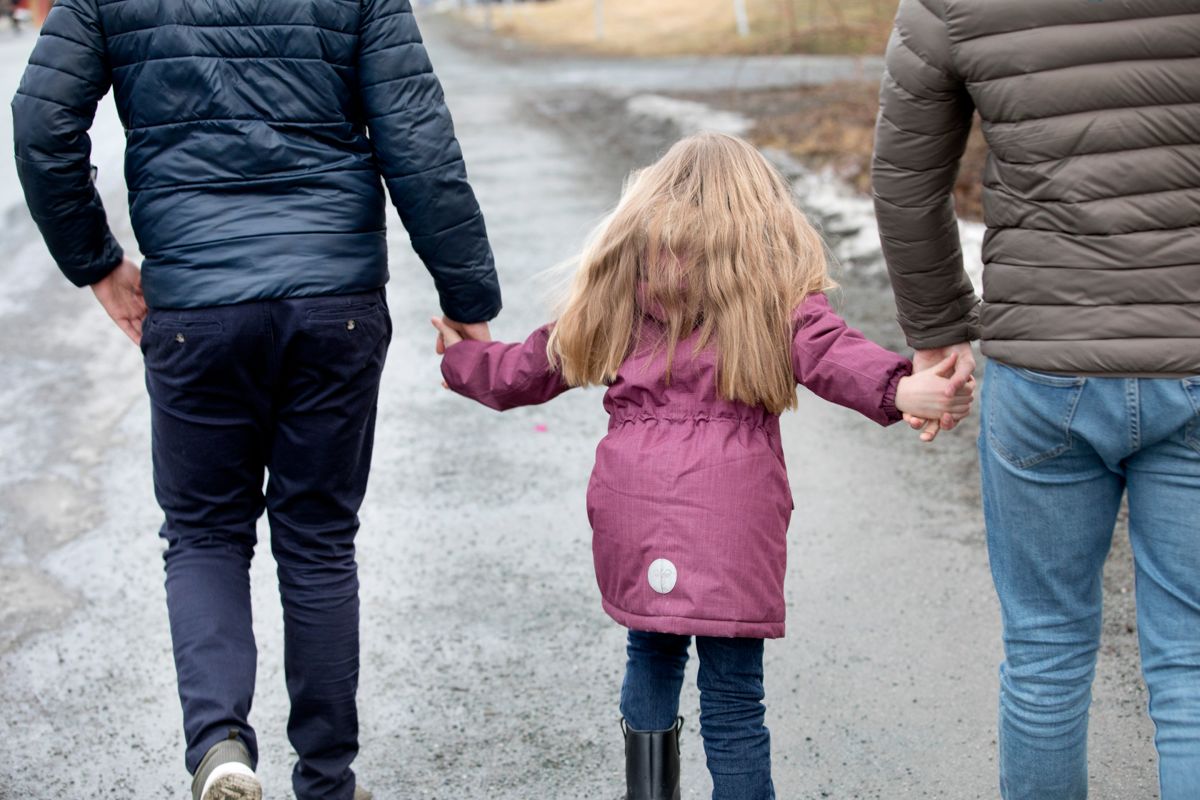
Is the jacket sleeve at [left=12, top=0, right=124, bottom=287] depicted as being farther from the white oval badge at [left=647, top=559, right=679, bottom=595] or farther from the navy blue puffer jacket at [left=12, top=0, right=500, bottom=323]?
the white oval badge at [left=647, top=559, right=679, bottom=595]

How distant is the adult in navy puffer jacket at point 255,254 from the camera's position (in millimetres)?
2961

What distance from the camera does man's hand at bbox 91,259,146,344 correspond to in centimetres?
333

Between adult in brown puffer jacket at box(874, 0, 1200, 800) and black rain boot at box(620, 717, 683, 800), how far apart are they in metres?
0.70

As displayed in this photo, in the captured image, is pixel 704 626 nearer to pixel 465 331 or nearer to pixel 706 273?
pixel 706 273

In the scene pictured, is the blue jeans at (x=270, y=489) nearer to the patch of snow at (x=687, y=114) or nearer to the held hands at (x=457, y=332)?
the held hands at (x=457, y=332)

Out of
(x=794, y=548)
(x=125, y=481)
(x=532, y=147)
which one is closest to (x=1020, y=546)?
(x=794, y=548)

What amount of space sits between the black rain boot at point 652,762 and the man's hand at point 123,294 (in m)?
1.44

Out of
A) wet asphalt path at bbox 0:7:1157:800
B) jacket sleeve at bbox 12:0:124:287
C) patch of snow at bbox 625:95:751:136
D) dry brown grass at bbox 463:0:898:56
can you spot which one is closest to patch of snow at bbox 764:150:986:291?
wet asphalt path at bbox 0:7:1157:800

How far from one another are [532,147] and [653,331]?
11042mm

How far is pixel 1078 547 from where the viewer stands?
2.53 metres

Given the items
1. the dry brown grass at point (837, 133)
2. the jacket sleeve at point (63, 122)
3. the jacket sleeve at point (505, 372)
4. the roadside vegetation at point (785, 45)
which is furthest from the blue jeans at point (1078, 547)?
the dry brown grass at point (837, 133)

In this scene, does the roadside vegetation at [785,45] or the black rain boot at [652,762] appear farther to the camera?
the roadside vegetation at [785,45]

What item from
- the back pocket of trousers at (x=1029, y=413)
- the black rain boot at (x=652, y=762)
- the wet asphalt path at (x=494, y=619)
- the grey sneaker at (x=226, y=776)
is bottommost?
the wet asphalt path at (x=494, y=619)

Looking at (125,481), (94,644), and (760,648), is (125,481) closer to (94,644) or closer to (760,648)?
(94,644)
